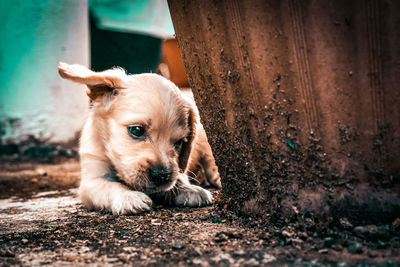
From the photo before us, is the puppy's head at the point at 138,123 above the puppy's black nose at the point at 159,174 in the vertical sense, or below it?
above

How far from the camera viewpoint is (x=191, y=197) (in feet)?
8.50

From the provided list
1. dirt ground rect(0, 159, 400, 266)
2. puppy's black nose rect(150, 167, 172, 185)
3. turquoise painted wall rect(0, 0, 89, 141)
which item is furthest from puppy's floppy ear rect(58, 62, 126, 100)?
turquoise painted wall rect(0, 0, 89, 141)

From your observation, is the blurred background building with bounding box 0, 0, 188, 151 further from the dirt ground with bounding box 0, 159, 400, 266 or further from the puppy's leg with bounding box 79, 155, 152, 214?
the dirt ground with bounding box 0, 159, 400, 266

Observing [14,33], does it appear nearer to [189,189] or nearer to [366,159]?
[189,189]

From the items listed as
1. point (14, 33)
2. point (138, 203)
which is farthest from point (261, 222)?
point (14, 33)

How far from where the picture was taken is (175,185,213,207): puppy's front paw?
255cm

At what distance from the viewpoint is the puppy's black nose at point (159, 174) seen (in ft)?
7.94

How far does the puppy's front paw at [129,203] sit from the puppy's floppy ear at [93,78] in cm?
80

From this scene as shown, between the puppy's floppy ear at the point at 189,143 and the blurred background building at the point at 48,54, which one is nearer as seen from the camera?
the puppy's floppy ear at the point at 189,143

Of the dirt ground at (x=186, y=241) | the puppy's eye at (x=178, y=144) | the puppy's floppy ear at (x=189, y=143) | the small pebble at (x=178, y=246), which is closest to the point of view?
the dirt ground at (x=186, y=241)

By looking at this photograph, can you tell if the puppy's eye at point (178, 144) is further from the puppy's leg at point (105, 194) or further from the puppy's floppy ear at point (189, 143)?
the puppy's leg at point (105, 194)

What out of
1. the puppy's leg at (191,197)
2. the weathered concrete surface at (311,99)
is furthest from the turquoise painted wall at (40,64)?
the weathered concrete surface at (311,99)

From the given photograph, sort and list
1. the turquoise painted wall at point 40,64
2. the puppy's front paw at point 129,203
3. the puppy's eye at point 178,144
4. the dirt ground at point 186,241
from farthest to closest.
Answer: the turquoise painted wall at point 40,64, the puppy's eye at point 178,144, the puppy's front paw at point 129,203, the dirt ground at point 186,241

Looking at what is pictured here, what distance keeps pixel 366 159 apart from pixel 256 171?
499 mm
